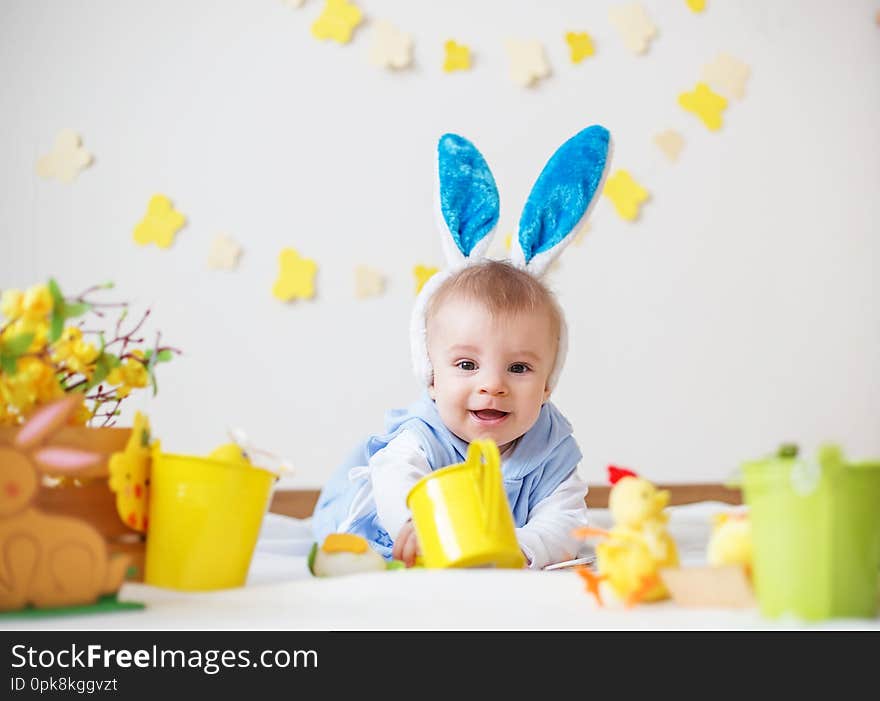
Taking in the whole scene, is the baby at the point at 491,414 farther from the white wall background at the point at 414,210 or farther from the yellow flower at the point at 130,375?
the white wall background at the point at 414,210

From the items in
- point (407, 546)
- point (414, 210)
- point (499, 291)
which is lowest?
point (407, 546)

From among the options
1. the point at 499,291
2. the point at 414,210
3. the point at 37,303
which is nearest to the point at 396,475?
the point at 499,291

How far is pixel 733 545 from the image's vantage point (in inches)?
29.5

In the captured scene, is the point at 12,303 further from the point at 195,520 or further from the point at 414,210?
Result: the point at 414,210

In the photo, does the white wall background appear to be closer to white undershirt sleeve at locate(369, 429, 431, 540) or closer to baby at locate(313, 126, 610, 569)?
baby at locate(313, 126, 610, 569)

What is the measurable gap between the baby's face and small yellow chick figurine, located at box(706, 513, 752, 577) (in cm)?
67

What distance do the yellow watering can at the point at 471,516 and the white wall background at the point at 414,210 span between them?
1.64 meters

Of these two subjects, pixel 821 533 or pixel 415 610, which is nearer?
pixel 821 533

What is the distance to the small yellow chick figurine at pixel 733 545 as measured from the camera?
2.44 ft

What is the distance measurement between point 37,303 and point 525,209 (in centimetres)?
94

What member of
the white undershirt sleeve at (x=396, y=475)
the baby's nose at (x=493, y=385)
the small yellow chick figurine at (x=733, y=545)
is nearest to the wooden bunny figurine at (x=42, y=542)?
the small yellow chick figurine at (x=733, y=545)

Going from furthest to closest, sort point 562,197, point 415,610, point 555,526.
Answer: point 562,197 → point 555,526 → point 415,610

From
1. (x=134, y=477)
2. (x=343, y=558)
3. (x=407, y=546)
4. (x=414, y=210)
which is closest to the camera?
(x=134, y=477)
